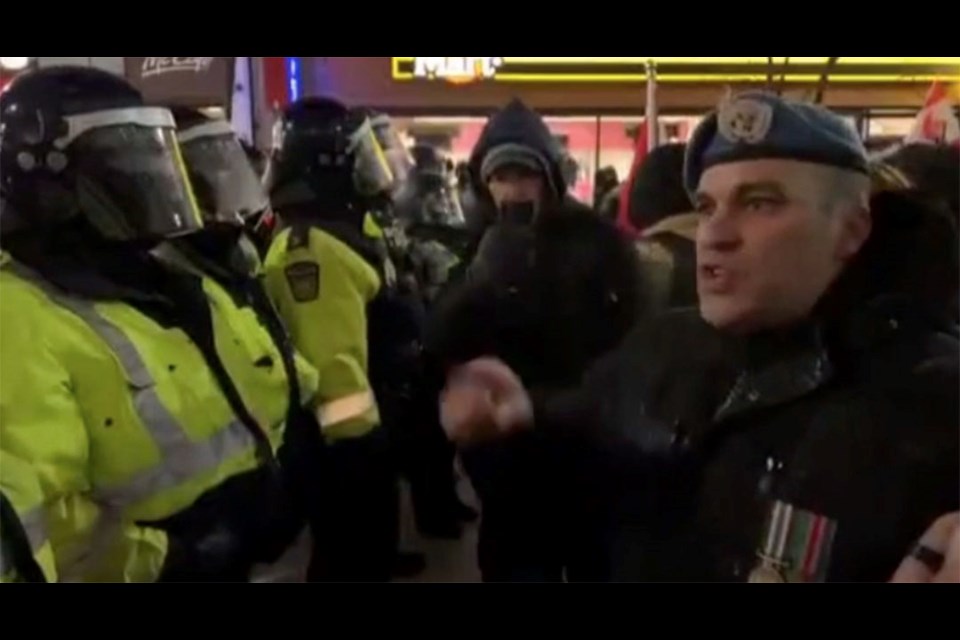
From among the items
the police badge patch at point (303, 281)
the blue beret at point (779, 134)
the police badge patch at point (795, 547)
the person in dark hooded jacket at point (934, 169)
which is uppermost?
the blue beret at point (779, 134)

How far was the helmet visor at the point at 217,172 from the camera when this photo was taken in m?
1.79

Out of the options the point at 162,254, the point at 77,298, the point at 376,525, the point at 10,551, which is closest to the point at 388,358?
the point at 376,525

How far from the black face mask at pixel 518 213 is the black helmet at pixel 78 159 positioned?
0.42 meters

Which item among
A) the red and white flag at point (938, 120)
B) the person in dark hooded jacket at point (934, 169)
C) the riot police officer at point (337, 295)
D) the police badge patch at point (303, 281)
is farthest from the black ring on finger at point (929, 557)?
the police badge patch at point (303, 281)

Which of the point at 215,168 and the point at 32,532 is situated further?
the point at 215,168

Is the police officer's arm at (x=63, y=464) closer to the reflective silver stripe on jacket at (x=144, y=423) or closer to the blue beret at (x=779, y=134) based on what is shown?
the reflective silver stripe on jacket at (x=144, y=423)

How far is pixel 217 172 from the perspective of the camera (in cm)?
180

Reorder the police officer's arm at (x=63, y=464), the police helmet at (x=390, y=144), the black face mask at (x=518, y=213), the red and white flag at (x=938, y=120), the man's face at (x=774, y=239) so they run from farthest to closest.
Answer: the police helmet at (x=390, y=144), the red and white flag at (x=938, y=120), the black face mask at (x=518, y=213), the police officer's arm at (x=63, y=464), the man's face at (x=774, y=239)

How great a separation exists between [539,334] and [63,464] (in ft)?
1.64

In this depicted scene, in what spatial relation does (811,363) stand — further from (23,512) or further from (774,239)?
(23,512)

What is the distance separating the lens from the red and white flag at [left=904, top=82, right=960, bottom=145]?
5.99 feet

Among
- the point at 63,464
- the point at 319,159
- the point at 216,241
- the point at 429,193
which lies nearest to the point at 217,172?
the point at 216,241
